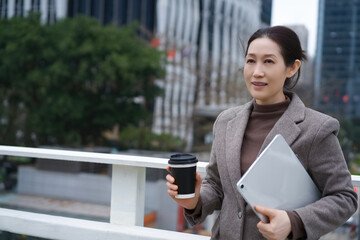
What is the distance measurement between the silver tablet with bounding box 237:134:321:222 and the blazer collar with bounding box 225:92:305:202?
0.11 metres

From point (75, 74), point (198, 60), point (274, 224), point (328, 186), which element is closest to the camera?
point (274, 224)

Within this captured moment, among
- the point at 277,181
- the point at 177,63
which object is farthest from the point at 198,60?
the point at 277,181

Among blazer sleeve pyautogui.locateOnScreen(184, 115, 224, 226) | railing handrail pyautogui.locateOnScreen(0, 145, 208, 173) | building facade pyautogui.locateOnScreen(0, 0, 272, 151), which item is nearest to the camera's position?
blazer sleeve pyautogui.locateOnScreen(184, 115, 224, 226)

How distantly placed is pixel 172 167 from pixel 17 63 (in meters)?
21.0

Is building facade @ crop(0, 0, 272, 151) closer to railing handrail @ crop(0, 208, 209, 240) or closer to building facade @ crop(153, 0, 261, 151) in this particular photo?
building facade @ crop(153, 0, 261, 151)

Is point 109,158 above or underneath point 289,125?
underneath

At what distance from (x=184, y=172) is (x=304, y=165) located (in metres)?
0.40

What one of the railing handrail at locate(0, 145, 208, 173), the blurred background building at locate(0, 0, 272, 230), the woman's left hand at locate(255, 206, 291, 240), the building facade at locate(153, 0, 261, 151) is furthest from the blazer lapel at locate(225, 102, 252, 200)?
the building facade at locate(153, 0, 261, 151)

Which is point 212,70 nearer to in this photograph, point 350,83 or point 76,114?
point 76,114

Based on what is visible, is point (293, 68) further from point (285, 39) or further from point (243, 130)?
point (243, 130)

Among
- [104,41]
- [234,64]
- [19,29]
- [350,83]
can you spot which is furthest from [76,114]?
[350,83]

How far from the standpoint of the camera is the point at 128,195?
7.89 ft

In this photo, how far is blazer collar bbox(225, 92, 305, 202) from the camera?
139cm

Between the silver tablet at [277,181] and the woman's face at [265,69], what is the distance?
250mm
